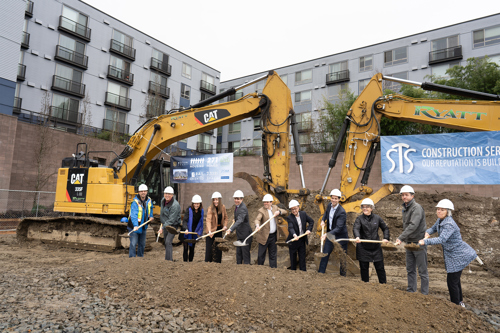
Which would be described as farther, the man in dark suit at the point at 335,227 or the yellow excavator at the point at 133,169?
the yellow excavator at the point at 133,169

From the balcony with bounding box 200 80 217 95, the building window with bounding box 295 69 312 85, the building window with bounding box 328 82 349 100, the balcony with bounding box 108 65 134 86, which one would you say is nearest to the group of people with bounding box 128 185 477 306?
the balcony with bounding box 108 65 134 86

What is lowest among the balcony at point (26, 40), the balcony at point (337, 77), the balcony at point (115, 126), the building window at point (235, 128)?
the balcony at point (115, 126)

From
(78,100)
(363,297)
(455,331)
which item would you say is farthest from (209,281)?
(78,100)

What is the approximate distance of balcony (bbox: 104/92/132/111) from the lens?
89.0 ft

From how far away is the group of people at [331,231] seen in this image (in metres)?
5.12

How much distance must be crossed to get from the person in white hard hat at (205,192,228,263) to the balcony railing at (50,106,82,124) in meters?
20.7

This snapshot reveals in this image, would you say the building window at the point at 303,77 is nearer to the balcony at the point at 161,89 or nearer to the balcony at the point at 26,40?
the balcony at the point at 161,89

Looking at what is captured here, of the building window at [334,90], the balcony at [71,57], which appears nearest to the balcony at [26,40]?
the balcony at [71,57]

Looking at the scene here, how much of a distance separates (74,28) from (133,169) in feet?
69.4

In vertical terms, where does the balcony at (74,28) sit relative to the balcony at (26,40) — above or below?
above

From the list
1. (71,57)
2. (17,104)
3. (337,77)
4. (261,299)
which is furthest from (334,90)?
(261,299)

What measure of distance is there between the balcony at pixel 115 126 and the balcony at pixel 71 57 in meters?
4.48

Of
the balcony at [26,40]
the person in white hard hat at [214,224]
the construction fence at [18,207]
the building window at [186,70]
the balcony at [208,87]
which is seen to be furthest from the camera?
the balcony at [208,87]

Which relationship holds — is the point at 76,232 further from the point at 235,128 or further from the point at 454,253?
the point at 235,128
